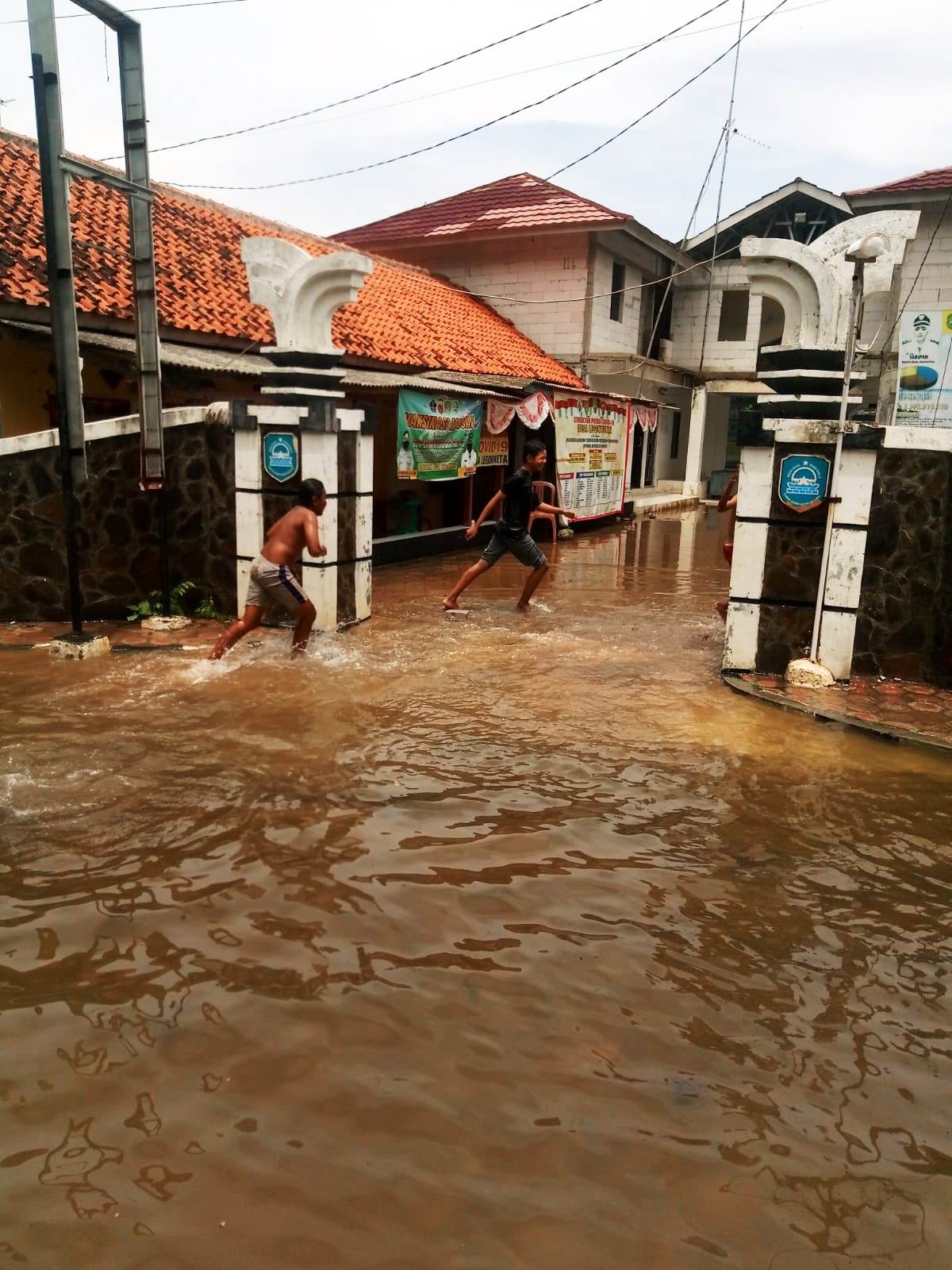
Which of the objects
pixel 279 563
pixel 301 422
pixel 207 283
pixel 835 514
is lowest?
pixel 279 563

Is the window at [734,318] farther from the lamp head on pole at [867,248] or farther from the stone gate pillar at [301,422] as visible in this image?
the lamp head on pole at [867,248]

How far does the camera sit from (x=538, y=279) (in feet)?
72.8

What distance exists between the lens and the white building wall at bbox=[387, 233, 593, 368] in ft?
71.1

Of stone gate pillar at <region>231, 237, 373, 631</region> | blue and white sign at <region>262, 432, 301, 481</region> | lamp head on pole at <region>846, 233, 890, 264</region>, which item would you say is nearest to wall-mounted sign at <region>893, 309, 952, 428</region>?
lamp head on pole at <region>846, 233, 890, 264</region>

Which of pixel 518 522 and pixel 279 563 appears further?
pixel 518 522

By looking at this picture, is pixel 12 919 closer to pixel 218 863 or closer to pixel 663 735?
pixel 218 863

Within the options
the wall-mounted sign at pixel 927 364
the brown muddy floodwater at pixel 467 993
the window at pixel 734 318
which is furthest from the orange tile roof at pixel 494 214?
the brown muddy floodwater at pixel 467 993

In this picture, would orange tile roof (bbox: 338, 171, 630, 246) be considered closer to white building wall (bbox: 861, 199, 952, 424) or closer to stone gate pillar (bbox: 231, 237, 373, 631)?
white building wall (bbox: 861, 199, 952, 424)

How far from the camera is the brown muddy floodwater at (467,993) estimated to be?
2391 millimetres

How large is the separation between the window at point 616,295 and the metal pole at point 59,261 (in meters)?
17.4

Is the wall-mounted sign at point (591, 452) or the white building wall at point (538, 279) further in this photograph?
the white building wall at point (538, 279)

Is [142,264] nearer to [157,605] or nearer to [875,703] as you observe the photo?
[157,605]

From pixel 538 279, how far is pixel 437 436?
9.97 meters

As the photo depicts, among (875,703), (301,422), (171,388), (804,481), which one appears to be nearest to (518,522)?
(301,422)
